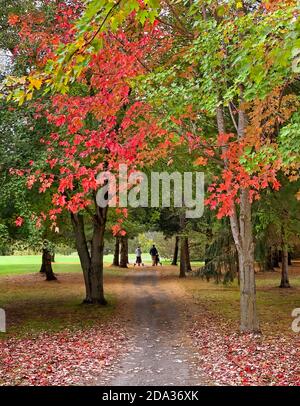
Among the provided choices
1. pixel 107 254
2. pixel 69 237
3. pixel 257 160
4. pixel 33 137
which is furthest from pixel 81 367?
pixel 107 254

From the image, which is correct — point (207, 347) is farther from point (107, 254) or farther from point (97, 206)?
point (107, 254)

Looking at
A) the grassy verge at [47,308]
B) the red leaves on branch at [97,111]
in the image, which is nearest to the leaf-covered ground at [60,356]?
the grassy verge at [47,308]

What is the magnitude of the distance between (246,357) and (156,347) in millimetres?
2280

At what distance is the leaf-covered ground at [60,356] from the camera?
8922 millimetres

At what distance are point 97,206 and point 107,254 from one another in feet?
209

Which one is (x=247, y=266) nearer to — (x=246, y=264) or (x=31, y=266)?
(x=246, y=264)

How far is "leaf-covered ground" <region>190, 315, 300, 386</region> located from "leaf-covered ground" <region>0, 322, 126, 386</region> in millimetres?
2082

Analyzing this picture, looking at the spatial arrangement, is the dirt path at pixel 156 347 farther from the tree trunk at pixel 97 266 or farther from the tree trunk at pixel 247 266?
the tree trunk at pixel 247 266

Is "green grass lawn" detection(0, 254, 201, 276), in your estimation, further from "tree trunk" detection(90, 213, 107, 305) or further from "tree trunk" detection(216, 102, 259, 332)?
"tree trunk" detection(216, 102, 259, 332)

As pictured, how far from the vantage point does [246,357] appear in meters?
10.3

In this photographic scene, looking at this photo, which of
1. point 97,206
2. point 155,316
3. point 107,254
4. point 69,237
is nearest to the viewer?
point 155,316

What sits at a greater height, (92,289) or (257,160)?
(257,160)

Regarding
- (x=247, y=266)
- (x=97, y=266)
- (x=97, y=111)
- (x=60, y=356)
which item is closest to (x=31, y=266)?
(x=97, y=266)

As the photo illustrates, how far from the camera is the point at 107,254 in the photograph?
82.2m
